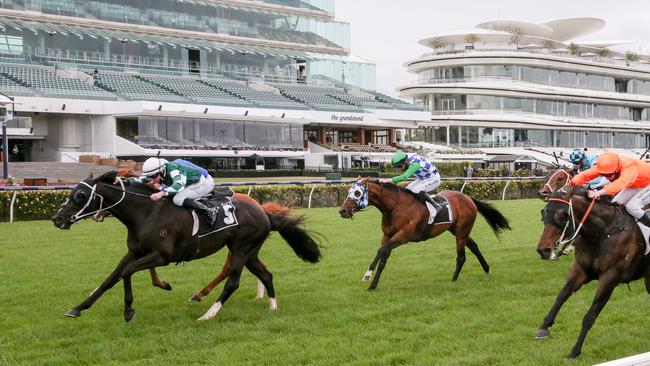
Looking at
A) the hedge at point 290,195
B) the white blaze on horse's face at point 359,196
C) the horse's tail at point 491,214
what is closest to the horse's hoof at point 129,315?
the white blaze on horse's face at point 359,196

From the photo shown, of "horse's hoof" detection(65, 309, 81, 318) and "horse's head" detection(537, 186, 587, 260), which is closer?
"horse's head" detection(537, 186, 587, 260)

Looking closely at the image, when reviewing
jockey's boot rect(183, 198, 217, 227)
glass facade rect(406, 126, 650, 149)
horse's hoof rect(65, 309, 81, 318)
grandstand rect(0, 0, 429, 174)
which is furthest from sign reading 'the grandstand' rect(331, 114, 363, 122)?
horse's hoof rect(65, 309, 81, 318)

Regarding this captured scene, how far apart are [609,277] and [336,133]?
4273 cm

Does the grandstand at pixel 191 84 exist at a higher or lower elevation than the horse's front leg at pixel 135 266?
higher

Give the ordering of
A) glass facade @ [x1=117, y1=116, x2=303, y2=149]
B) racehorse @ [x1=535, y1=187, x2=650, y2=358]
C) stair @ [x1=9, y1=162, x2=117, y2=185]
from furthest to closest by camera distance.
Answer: glass facade @ [x1=117, y1=116, x2=303, y2=149] < stair @ [x1=9, y1=162, x2=117, y2=185] < racehorse @ [x1=535, y1=187, x2=650, y2=358]

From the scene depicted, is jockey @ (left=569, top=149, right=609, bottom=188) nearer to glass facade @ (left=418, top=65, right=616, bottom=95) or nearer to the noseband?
the noseband

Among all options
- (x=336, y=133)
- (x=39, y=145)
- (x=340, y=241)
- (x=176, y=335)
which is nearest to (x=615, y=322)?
(x=176, y=335)

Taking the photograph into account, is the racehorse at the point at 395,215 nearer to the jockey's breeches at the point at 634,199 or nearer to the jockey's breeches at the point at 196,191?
the jockey's breeches at the point at 196,191

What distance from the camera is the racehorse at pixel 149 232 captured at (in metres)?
6.19

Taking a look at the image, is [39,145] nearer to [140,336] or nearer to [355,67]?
[355,67]

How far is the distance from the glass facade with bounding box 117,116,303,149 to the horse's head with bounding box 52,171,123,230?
30077 millimetres

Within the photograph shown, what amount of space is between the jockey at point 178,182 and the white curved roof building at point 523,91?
1934 inches

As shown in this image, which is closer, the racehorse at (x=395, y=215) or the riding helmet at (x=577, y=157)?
the racehorse at (x=395, y=215)

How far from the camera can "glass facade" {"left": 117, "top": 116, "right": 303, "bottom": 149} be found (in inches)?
1432
